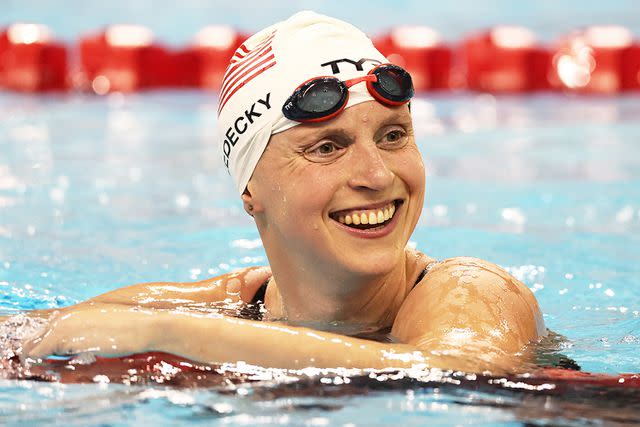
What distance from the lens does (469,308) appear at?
2789 millimetres

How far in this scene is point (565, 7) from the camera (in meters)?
16.1

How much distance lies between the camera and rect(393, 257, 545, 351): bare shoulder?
9.02ft

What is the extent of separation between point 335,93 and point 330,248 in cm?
42

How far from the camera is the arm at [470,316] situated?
2.68 meters

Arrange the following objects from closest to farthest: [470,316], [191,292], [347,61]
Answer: [470,316]
[347,61]
[191,292]

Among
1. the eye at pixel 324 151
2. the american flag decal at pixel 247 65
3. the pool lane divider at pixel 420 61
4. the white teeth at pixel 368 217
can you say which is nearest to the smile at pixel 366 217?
the white teeth at pixel 368 217

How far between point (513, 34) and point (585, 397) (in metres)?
10.7

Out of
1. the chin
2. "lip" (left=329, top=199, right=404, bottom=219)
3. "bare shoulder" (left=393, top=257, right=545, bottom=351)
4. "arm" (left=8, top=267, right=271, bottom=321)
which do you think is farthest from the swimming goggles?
"arm" (left=8, top=267, right=271, bottom=321)

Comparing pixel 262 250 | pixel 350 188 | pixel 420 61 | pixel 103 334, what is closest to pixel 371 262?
pixel 350 188

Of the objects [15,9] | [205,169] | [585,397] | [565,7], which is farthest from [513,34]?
[585,397]

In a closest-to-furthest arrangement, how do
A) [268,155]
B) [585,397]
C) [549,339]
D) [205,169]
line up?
[585,397] < [268,155] < [549,339] < [205,169]

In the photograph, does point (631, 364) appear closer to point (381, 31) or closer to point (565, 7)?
point (381, 31)

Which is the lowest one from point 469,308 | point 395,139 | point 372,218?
point 469,308

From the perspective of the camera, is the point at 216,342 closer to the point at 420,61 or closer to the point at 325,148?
the point at 325,148
